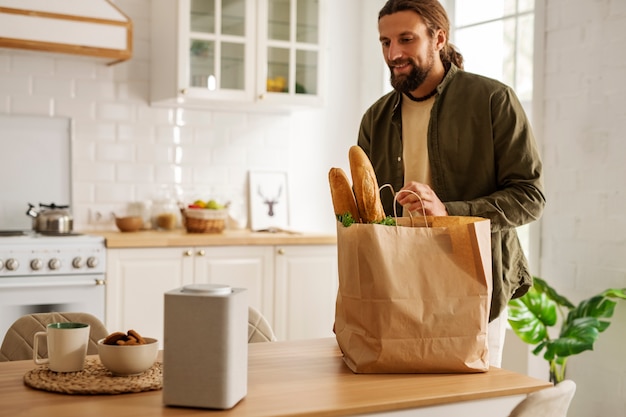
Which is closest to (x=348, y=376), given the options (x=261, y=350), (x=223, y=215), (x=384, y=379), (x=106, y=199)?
(x=384, y=379)

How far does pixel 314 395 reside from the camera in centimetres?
156

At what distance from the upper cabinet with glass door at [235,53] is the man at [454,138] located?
2.05 metres

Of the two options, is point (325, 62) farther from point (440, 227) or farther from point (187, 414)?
point (187, 414)

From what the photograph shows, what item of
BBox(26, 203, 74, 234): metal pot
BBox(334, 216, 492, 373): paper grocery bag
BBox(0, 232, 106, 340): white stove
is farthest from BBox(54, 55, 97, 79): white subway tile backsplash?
BBox(334, 216, 492, 373): paper grocery bag

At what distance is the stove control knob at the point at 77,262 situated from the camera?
391 centimetres

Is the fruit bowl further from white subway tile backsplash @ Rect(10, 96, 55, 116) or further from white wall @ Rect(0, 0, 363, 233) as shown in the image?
white subway tile backsplash @ Rect(10, 96, 55, 116)

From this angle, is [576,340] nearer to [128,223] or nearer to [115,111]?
[128,223]

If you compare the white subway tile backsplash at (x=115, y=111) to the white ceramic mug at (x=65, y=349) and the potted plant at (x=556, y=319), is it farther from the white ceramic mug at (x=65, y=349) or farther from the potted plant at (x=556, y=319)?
the white ceramic mug at (x=65, y=349)

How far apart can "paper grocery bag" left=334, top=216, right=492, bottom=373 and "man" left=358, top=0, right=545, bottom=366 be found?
0.44 m

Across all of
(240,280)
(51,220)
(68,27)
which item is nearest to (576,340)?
(240,280)

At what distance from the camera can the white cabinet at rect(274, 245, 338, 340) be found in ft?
14.5

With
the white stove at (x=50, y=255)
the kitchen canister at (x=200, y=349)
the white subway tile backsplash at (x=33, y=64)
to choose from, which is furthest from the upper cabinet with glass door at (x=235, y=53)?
the kitchen canister at (x=200, y=349)

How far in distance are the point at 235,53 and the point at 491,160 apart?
2.49 meters

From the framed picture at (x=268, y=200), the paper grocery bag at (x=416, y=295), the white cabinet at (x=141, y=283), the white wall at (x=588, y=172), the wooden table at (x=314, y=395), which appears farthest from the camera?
the framed picture at (x=268, y=200)
